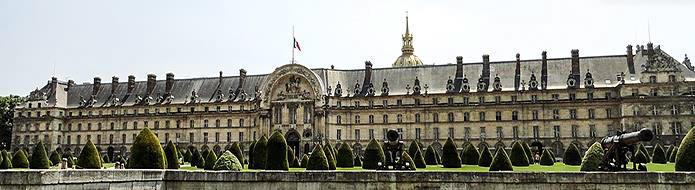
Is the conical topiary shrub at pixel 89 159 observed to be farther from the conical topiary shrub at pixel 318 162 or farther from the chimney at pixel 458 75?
the chimney at pixel 458 75

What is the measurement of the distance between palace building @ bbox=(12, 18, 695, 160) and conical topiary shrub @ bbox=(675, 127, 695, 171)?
134 feet

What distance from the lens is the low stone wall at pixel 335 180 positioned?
19.4 m

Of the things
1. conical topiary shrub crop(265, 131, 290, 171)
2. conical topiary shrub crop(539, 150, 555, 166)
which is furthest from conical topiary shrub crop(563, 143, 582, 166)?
conical topiary shrub crop(265, 131, 290, 171)

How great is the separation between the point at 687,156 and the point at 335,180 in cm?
1316

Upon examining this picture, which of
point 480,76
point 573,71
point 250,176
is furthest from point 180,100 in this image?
point 250,176

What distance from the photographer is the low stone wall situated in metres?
19.4

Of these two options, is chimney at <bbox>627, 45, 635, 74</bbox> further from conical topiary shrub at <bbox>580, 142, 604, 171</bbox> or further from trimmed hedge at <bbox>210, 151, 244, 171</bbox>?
trimmed hedge at <bbox>210, 151, 244, 171</bbox>

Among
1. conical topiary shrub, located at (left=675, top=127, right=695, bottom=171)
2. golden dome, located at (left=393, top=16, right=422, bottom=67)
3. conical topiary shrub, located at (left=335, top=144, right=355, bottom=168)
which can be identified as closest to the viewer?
conical topiary shrub, located at (left=675, top=127, right=695, bottom=171)

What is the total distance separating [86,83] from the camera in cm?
9462

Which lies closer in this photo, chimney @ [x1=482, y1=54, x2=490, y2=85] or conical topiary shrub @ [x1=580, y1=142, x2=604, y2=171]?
conical topiary shrub @ [x1=580, y1=142, x2=604, y2=171]

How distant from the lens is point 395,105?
73.7 metres

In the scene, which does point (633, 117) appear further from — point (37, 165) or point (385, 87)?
point (37, 165)

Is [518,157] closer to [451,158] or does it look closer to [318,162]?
[451,158]

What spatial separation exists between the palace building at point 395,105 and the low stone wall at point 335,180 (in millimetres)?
45885
